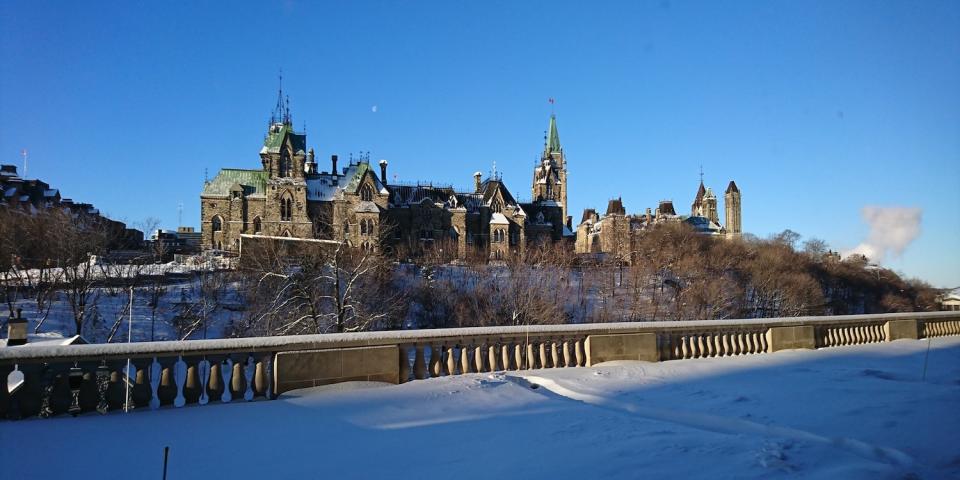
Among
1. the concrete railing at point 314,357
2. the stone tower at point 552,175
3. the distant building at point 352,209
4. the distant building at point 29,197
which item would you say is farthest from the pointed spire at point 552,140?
the concrete railing at point 314,357

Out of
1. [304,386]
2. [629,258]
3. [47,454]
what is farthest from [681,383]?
[629,258]

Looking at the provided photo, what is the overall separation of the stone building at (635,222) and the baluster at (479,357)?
198ft

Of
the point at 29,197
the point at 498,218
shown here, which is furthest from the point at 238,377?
the point at 29,197

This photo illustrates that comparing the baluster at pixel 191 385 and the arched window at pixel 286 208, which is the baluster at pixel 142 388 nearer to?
the baluster at pixel 191 385

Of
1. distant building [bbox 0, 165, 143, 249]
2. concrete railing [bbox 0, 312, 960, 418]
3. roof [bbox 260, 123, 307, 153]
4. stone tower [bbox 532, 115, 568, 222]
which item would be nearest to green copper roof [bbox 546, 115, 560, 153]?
stone tower [bbox 532, 115, 568, 222]

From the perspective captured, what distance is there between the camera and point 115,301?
40.2m

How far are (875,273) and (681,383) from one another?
316ft

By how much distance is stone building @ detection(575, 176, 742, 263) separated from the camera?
277 feet

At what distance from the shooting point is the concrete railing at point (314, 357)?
270 inches

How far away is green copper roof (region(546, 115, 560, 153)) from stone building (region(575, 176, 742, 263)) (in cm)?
1492

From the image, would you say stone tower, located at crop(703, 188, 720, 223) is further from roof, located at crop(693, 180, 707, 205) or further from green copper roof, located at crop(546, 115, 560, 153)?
green copper roof, located at crop(546, 115, 560, 153)

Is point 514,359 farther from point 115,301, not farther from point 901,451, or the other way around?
point 115,301

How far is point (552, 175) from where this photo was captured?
314ft

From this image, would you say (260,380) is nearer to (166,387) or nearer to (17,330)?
(166,387)
